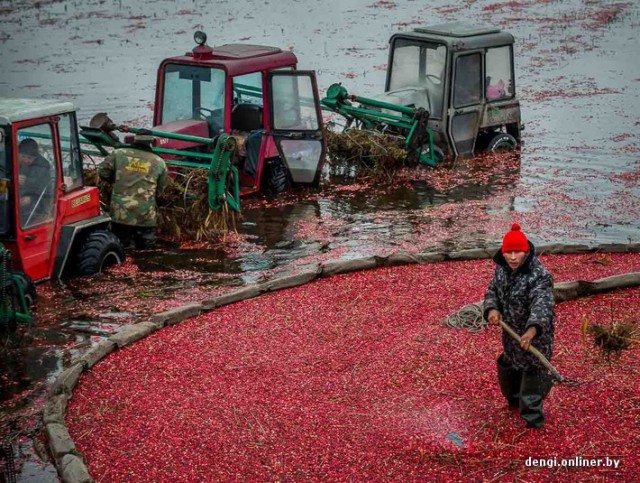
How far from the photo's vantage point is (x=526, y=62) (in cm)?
3219

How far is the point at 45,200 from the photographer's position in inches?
478

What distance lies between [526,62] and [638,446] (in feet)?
83.9

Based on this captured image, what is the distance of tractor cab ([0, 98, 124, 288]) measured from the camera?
455 inches

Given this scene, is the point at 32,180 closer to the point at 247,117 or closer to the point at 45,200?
the point at 45,200

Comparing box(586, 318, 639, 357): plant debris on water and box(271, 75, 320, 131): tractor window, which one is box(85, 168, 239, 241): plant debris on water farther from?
box(586, 318, 639, 357): plant debris on water

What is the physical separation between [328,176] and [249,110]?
7.95 ft

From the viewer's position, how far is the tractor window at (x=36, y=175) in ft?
38.6

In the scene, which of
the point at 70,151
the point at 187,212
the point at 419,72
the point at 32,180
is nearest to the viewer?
the point at 32,180

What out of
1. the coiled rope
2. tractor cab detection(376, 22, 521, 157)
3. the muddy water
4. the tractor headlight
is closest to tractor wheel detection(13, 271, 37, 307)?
the muddy water

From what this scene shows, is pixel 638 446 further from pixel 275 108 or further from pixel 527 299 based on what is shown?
pixel 275 108

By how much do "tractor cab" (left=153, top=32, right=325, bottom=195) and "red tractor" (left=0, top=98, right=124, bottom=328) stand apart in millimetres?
3426

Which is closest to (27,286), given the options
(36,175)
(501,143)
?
(36,175)

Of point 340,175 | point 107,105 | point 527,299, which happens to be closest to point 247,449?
point 527,299

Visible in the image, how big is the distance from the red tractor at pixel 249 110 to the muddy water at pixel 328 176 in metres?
0.54
